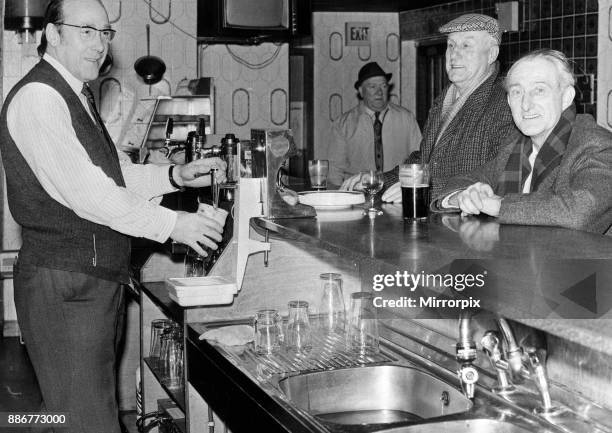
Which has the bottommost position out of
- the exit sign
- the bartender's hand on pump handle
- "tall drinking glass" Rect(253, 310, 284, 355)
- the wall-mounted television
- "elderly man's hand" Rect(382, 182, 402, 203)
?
Result: "tall drinking glass" Rect(253, 310, 284, 355)

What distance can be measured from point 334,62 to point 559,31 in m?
3.27

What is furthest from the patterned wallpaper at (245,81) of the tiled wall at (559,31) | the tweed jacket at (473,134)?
the tweed jacket at (473,134)

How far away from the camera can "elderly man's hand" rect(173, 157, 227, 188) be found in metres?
3.26

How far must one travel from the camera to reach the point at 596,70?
18.6ft

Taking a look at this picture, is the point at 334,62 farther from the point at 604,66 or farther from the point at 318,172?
the point at 318,172

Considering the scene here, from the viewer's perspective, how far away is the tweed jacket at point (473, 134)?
11.3ft

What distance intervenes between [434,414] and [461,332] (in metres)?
0.32

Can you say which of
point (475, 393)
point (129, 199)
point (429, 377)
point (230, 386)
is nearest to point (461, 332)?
point (475, 393)

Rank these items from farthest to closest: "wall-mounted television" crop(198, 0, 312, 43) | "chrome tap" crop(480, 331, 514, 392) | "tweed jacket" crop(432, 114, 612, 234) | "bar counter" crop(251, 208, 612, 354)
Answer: "wall-mounted television" crop(198, 0, 312, 43) → "tweed jacket" crop(432, 114, 612, 234) → "chrome tap" crop(480, 331, 514, 392) → "bar counter" crop(251, 208, 612, 354)

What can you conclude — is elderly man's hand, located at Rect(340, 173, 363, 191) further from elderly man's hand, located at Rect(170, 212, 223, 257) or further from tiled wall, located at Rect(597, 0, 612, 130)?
tiled wall, located at Rect(597, 0, 612, 130)

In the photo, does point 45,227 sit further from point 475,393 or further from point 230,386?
point 475,393

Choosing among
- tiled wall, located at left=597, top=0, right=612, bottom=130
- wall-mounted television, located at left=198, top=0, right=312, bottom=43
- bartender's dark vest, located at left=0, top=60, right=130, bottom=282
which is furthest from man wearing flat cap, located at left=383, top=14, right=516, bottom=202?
wall-mounted television, located at left=198, top=0, right=312, bottom=43

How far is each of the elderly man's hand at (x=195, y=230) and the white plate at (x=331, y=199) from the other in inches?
12.2

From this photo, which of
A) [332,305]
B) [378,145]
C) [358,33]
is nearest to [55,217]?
[332,305]
